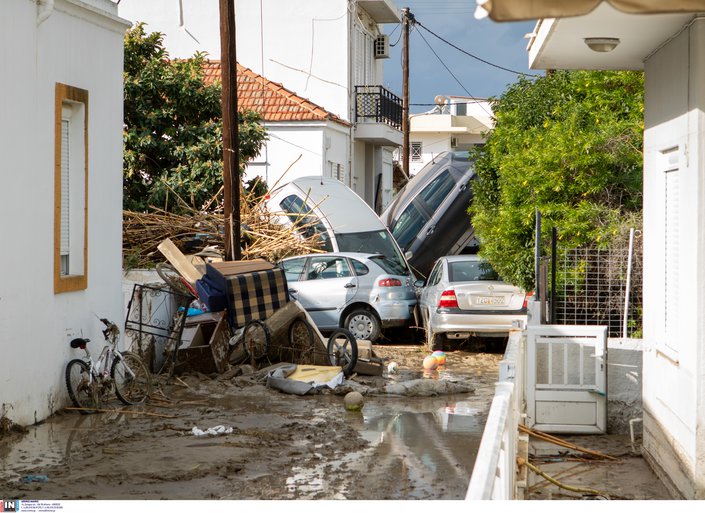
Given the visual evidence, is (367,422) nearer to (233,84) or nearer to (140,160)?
(233,84)

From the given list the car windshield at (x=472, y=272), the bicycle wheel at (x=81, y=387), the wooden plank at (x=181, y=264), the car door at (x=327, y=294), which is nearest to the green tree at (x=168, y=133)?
the car door at (x=327, y=294)

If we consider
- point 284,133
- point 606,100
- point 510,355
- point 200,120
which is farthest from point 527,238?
point 284,133

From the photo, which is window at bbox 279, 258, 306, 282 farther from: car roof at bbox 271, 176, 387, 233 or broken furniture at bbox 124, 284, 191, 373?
broken furniture at bbox 124, 284, 191, 373

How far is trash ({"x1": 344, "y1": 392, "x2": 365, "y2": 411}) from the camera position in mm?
12297

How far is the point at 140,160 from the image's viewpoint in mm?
22047

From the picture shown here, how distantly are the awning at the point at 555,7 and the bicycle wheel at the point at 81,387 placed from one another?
8204 millimetres

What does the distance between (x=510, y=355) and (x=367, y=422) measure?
10.1 feet

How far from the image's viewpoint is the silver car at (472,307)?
54.6 ft

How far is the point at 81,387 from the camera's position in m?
11.9

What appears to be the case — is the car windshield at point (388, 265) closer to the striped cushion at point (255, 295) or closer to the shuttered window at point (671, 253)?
the striped cushion at point (255, 295)

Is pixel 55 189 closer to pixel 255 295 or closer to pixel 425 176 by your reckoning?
pixel 255 295

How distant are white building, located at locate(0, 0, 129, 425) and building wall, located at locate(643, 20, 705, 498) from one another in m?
6.19

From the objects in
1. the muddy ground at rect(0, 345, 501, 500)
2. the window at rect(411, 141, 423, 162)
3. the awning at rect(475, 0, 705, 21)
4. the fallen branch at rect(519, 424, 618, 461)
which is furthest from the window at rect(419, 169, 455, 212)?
the window at rect(411, 141, 423, 162)

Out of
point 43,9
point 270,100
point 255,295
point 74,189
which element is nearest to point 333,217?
point 255,295
